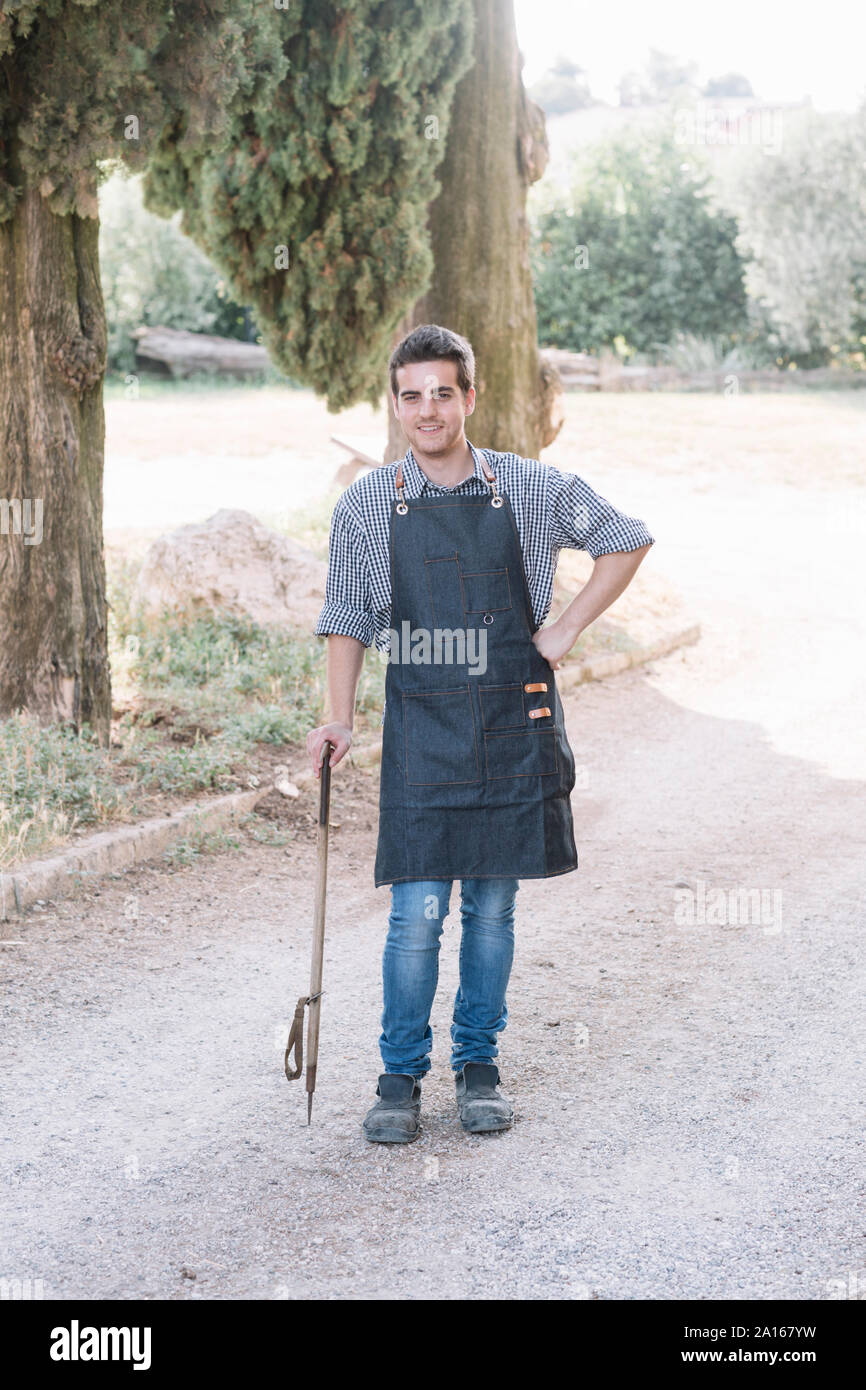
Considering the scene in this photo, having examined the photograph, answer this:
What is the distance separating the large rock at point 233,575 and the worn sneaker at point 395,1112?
16.9 ft

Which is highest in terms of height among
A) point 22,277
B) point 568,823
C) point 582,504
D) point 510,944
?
point 22,277

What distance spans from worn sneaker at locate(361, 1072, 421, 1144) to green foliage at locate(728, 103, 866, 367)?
22.4 metres

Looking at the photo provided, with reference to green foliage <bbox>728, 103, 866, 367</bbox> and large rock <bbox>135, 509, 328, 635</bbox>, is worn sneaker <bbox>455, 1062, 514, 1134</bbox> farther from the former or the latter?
green foliage <bbox>728, 103, 866, 367</bbox>

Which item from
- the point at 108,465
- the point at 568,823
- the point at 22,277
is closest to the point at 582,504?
the point at 568,823

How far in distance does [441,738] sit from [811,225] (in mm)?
22419

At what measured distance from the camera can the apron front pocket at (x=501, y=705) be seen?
3412 mm

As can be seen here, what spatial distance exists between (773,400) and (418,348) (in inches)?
753

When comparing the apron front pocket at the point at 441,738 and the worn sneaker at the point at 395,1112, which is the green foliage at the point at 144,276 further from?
the worn sneaker at the point at 395,1112

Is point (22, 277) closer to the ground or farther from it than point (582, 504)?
farther from it

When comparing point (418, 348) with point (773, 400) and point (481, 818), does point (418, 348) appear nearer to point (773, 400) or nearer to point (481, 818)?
point (481, 818)

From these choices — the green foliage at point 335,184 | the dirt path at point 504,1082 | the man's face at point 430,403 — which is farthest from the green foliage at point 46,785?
the green foliage at point 335,184

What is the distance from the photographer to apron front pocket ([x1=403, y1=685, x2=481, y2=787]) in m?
3.41

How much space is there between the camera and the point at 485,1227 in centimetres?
307

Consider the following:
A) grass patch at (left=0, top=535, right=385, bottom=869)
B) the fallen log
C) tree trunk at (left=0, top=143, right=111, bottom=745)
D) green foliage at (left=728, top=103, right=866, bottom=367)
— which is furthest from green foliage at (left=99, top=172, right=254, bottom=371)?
tree trunk at (left=0, top=143, right=111, bottom=745)
